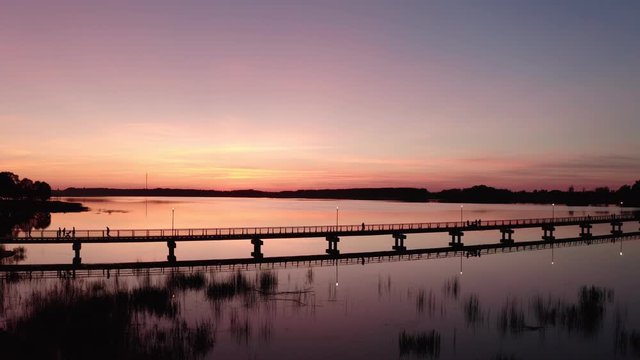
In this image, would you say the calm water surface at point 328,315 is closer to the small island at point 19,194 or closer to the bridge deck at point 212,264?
the bridge deck at point 212,264

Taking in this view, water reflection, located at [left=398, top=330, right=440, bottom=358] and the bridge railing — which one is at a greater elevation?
the bridge railing

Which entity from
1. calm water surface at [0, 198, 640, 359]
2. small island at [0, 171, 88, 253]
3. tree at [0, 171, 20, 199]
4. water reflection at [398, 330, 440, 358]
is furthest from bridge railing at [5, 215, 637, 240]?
tree at [0, 171, 20, 199]

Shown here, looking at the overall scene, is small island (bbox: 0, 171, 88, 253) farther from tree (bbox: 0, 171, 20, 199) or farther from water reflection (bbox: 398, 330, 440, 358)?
water reflection (bbox: 398, 330, 440, 358)

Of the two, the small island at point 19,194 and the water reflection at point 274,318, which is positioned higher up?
the small island at point 19,194

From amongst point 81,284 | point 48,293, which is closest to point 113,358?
point 48,293

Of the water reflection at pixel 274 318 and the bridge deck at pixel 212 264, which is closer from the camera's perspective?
the water reflection at pixel 274 318

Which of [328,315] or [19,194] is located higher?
[19,194]

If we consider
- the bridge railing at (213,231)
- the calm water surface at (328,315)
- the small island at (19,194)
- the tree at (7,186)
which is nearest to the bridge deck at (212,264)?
the calm water surface at (328,315)

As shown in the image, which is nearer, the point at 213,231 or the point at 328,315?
the point at 328,315

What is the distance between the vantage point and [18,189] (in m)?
174

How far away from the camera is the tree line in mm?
162125

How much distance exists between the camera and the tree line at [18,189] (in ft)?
532

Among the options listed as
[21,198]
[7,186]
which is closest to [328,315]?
[7,186]

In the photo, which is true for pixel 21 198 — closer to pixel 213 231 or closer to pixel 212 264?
pixel 213 231
